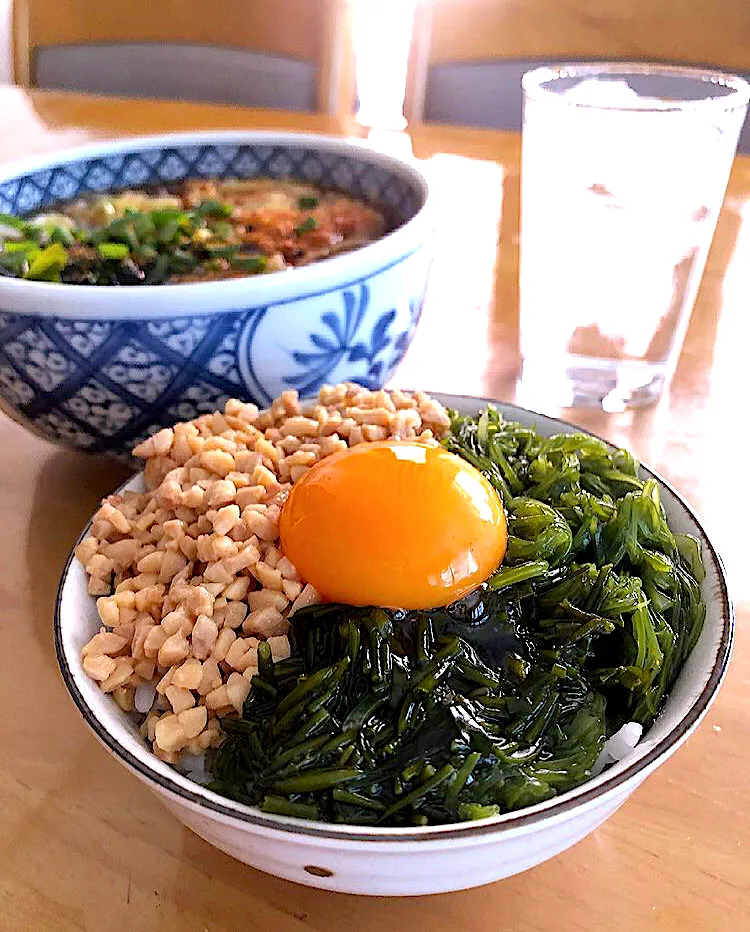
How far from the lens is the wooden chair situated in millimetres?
2436

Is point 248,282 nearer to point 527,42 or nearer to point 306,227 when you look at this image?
point 306,227

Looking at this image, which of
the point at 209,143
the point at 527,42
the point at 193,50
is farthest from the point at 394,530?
the point at 193,50

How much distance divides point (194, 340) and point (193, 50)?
2.05 m

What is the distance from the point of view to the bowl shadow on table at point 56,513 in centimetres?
93

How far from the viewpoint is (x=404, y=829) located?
559mm

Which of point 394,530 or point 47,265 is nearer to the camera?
point 394,530

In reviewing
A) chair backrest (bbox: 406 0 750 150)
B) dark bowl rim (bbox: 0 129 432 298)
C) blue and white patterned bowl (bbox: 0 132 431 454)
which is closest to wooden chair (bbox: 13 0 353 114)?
chair backrest (bbox: 406 0 750 150)

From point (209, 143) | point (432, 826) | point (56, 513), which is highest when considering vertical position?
point (209, 143)

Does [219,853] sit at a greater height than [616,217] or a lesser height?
lesser

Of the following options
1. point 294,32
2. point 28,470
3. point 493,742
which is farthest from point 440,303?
point 294,32

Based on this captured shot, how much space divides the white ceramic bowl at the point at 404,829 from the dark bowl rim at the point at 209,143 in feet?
1.18

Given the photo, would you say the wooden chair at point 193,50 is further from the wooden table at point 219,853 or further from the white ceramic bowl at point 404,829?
the white ceramic bowl at point 404,829

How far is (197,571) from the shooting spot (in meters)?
0.77

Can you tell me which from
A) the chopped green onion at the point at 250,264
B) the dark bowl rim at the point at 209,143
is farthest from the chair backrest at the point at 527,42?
the chopped green onion at the point at 250,264
